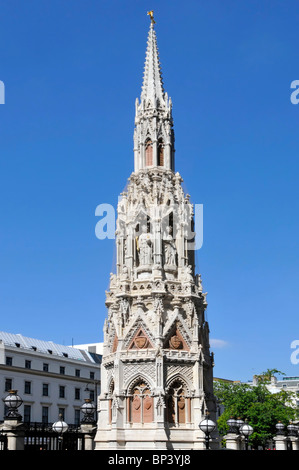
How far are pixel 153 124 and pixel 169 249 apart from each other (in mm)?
11686

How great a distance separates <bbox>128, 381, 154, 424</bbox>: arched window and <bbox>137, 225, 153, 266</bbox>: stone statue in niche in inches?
378

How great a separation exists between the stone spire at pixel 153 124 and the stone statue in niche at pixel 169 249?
7.01 metres

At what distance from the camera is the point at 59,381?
81250 millimetres

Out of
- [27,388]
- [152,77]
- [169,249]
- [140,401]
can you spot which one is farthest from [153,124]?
[27,388]

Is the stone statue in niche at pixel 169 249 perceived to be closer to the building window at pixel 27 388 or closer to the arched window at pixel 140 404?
the arched window at pixel 140 404

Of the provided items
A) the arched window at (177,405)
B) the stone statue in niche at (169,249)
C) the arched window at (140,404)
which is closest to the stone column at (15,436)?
the arched window at (140,404)

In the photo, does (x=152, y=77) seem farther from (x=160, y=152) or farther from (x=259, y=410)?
(x=259, y=410)

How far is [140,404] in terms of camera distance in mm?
47938

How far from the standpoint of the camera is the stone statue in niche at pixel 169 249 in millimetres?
52562

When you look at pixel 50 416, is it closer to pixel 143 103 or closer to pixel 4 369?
pixel 4 369

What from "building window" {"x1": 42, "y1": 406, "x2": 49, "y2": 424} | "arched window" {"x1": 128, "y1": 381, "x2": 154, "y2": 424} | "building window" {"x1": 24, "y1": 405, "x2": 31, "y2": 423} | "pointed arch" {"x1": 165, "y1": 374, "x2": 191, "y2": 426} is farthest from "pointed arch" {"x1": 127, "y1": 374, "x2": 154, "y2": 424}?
"building window" {"x1": 42, "y1": 406, "x2": 49, "y2": 424}

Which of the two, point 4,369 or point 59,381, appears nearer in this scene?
point 4,369
